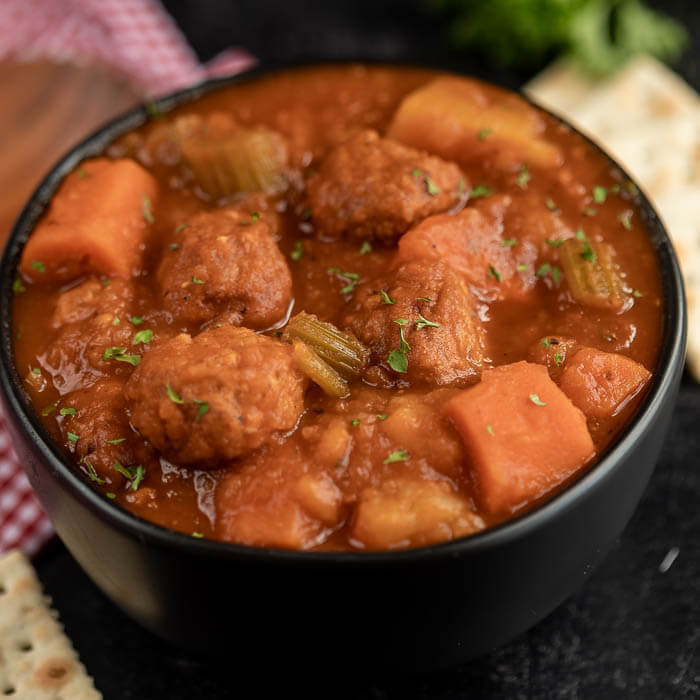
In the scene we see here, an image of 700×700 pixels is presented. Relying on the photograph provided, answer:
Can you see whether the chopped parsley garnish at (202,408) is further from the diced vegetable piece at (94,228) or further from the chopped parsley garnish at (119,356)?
the diced vegetable piece at (94,228)

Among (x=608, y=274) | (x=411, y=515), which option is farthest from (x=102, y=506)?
(x=608, y=274)

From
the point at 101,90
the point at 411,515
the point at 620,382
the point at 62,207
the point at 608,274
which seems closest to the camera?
the point at 411,515

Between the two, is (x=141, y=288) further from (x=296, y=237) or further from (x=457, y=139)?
(x=457, y=139)

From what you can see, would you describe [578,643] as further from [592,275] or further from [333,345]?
[333,345]

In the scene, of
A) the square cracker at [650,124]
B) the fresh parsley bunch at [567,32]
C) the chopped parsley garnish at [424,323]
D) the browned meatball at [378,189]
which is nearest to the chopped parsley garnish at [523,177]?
the browned meatball at [378,189]

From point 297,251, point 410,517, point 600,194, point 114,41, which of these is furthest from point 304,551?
point 114,41

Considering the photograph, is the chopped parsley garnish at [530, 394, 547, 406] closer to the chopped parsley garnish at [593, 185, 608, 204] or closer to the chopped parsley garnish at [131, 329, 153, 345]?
the chopped parsley garnish at [593, 185, 608, 204]

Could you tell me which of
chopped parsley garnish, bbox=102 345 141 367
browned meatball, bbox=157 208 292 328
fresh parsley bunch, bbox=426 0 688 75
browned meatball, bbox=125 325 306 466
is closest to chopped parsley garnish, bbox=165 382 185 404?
browned meatball, bbox=125 325 306 466
